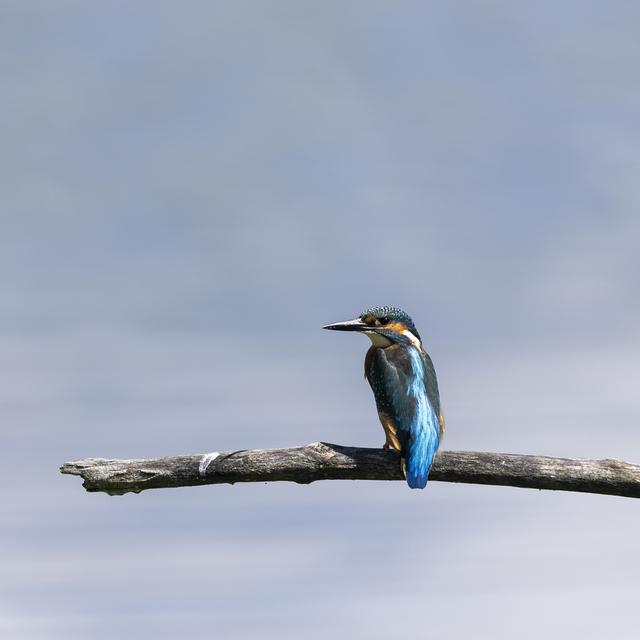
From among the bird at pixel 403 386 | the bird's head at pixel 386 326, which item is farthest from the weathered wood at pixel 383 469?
the bird's head at pixel 386 326

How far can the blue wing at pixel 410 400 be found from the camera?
7.31 meters

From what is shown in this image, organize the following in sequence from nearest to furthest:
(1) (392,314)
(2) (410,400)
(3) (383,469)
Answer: (3) (383,469)
(2) (410,400)
(1) (392,314)

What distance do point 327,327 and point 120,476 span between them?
243 cm

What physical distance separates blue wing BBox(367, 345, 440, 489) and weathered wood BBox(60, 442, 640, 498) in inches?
8.4

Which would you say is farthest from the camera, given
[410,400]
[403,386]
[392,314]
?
[392,314]

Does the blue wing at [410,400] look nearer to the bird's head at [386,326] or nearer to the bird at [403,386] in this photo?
the bird at [403,386]

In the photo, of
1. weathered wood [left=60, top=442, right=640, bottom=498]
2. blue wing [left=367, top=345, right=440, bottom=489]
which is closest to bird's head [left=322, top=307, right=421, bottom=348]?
blue wing [left=367, top=345, right=440, bottom=489]

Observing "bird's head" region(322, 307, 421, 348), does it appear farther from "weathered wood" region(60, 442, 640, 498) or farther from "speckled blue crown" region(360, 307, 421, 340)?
"weathered wood" region(60, 442, 640, 498)

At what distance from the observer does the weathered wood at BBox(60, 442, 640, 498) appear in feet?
24.5

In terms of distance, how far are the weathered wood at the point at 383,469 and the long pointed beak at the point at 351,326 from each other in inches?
52.6

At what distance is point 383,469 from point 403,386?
79 cm

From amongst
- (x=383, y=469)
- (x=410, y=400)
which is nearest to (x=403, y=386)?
(x=410, y=400)

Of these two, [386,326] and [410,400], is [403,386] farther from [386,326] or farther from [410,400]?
[386,326]

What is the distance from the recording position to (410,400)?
765cm
